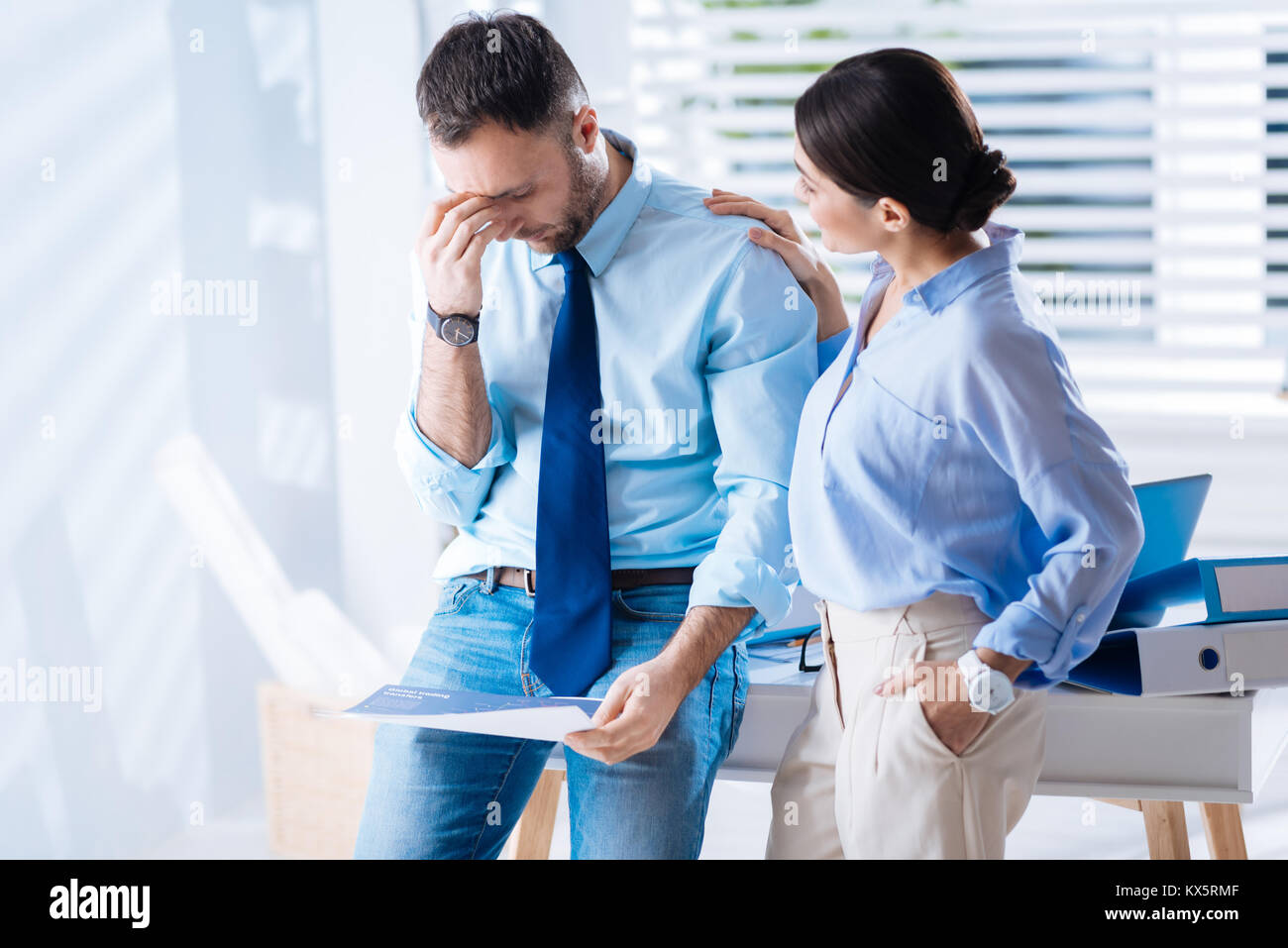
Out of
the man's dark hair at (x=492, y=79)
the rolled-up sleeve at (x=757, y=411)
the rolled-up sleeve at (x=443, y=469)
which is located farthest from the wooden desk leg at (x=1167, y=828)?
the man's dark hair at (x=492, y=79)

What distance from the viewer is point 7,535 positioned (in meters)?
2.02

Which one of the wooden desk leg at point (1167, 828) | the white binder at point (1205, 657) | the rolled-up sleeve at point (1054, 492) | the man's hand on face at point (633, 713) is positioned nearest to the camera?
the rolled-up sleeve at point (1054, 492)

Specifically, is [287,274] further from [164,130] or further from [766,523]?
[766,523]

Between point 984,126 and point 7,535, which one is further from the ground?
point 984,126

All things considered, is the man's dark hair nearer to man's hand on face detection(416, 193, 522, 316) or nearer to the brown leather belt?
man's hand on face detection(416, 193, 522, 316)

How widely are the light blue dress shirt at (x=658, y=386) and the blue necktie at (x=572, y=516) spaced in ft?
0.07

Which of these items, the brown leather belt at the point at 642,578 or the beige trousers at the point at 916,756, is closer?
the beige trousers at the point at 916,756

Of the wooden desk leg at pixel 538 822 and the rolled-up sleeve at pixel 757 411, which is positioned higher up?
the rolled-up sleeve at pixel 757 411

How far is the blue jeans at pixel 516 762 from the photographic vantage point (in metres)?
1.29

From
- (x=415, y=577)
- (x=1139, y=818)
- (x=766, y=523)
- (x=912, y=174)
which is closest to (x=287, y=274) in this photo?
(x=415, y=577)

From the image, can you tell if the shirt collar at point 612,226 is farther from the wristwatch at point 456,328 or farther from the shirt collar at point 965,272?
the shirt collar at point 965,272

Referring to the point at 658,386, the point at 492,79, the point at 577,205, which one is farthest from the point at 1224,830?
the point at 492,79

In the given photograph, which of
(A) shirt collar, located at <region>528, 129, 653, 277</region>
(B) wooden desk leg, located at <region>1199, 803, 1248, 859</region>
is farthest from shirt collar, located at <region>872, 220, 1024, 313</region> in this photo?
(B) wooden desk leg, located at <region>1199, 803, 1248, 859</region>
